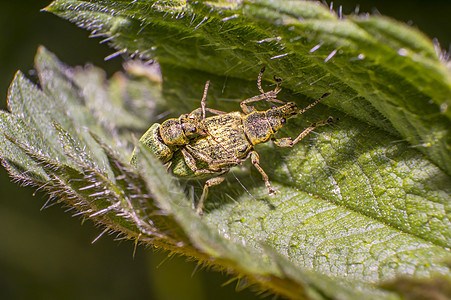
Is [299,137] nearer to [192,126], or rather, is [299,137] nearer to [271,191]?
[271,191]

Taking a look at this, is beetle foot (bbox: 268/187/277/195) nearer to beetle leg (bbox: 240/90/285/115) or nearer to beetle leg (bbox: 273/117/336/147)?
beetle leg (bbox: 273/117/336/147)

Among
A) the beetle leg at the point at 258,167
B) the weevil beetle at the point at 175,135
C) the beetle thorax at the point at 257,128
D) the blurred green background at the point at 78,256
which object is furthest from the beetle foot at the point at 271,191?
the blurred green background at the point at 78,256

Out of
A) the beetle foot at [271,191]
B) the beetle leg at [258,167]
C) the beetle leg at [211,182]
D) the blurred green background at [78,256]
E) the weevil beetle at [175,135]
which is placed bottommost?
the blurred green background at [78,256]

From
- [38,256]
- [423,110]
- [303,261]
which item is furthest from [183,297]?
[423,110]

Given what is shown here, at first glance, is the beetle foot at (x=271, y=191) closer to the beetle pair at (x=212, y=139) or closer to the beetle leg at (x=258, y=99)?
the beetle pair at (x=212, y=139)

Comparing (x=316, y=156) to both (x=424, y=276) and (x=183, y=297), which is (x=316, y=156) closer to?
(x=424, y=276)

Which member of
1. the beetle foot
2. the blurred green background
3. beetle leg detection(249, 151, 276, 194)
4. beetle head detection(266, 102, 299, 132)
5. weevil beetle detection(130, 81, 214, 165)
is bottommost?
the blurred green background

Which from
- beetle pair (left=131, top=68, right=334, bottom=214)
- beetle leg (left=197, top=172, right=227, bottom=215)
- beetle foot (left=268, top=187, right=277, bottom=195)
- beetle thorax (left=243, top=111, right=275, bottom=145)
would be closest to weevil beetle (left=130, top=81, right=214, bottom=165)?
beetle pair (left=131, top=68, right=334, bottom=214)

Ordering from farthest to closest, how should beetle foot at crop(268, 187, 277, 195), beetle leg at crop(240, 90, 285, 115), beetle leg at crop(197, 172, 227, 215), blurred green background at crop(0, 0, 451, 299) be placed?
blurred green background at crop(0, 0, 451, 299)
beetle leg at crop(197, 172, 227, 215)
beetle leg at crop(240, 90, 285, 115)
beetle foot at crop(268, 187, 277, 195)
